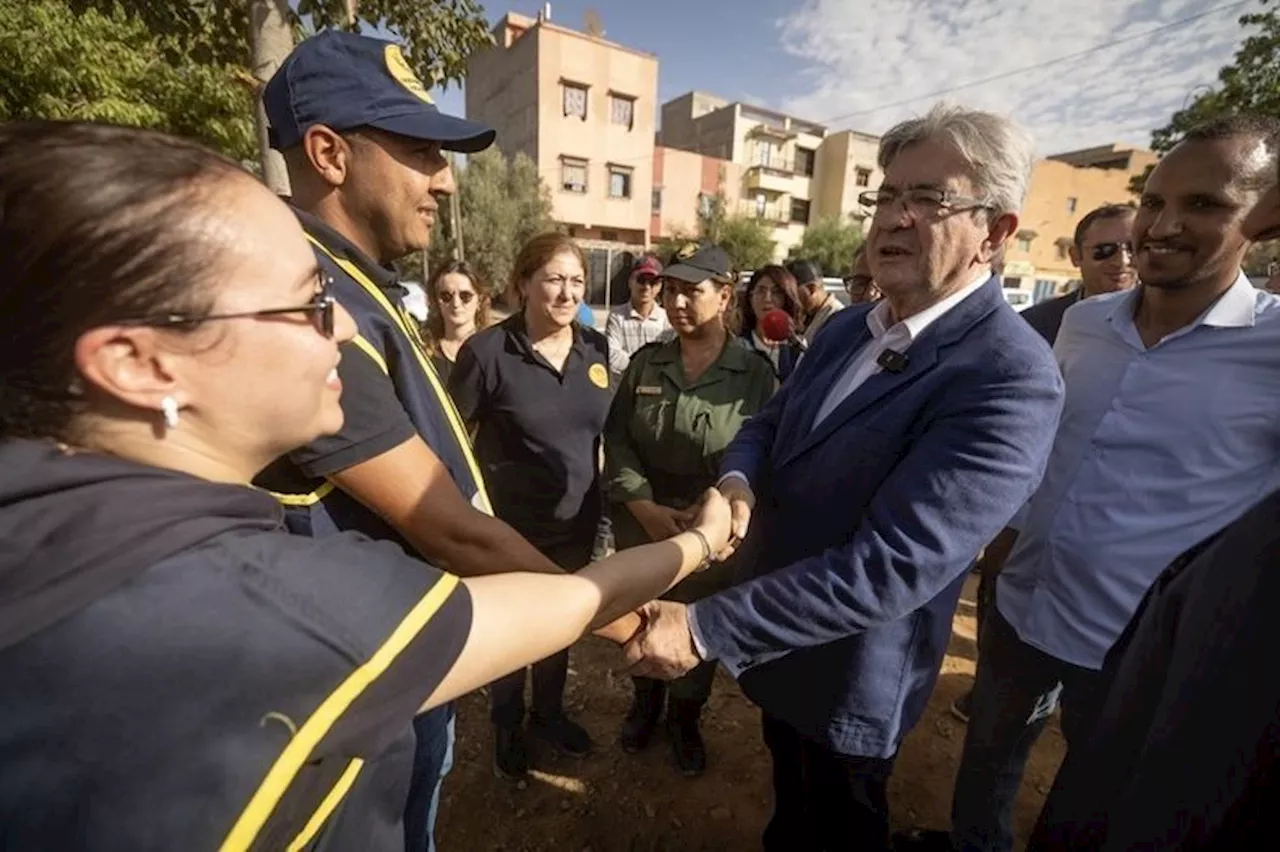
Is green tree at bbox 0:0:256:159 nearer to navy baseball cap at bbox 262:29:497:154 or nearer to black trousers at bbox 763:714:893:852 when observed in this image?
navy baseball cap at bbox 262:29:497:154

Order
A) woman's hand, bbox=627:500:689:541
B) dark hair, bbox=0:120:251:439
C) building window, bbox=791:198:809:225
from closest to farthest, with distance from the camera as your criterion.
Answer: dark hair, bbox=0:120:251:439 → woman's hand, bbox=627:500:689:541 → building window, bbox=791:198:809:225

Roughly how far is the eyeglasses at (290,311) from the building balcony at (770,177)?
37.3 meters

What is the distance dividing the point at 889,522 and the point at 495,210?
23.5 m

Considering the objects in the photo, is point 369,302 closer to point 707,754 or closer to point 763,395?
point 763,395

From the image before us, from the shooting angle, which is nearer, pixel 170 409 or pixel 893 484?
pixel 170 409

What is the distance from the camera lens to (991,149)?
1646mm

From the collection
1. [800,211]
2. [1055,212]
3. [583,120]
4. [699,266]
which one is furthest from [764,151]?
[699,266]

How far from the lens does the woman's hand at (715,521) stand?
1.91 metres

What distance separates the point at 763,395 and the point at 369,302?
198 centimetres

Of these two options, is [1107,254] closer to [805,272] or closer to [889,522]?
[805,272]

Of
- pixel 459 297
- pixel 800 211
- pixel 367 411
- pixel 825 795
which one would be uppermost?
pixel 800 211

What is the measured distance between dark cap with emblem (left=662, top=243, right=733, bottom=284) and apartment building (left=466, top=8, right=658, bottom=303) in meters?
23.9

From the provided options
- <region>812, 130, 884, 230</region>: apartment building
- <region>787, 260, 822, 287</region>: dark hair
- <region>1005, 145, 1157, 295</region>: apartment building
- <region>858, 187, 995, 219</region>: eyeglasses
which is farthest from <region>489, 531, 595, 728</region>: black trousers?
<region>1005, 145, 1157, 295</region>: apartment building

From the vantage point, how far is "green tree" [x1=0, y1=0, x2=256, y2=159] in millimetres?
7062
